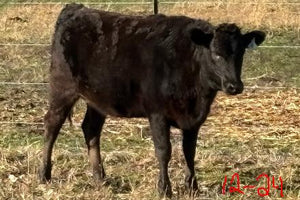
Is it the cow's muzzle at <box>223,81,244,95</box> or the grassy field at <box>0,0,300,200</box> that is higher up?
the cow's muzzle at <box>223,81,244,95</box>

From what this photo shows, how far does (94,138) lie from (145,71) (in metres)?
1.13

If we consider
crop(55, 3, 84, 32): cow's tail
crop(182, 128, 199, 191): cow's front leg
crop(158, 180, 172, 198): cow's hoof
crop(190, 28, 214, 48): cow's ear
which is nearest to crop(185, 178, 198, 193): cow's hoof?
crop(182, 128, 199, 191): cow's front leg

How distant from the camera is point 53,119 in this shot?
6898mm

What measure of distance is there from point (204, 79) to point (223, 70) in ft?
1.10

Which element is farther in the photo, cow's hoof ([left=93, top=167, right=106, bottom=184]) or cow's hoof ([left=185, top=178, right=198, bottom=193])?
cow's hoof ([left=93, top=167, right=106, bottom=184])

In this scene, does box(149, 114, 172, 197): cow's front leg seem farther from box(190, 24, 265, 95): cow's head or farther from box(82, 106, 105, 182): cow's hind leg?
box(82, 106, 105, 182): cow's hind leg

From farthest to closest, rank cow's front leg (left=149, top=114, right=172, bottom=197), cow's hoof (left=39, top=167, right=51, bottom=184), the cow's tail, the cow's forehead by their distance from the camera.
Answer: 1. the cow's tail
2. cow's hoof (left=39, top=167, right=51, bottom=184)
3. cow's front leg (left=149, top=114, right=172, bottom=197)
4. the cow's forehead

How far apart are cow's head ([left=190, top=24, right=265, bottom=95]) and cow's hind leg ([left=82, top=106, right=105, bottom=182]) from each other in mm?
1598

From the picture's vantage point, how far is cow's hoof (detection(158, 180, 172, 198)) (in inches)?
239

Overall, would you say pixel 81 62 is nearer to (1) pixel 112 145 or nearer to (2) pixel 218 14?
(1) pixel 112 145

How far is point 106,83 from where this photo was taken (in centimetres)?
Answer: 642

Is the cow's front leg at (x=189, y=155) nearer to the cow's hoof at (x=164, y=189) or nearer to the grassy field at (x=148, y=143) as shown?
the grassy field at (x=148, y=143)

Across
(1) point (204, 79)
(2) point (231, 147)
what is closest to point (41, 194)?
(1) point (204, 79)

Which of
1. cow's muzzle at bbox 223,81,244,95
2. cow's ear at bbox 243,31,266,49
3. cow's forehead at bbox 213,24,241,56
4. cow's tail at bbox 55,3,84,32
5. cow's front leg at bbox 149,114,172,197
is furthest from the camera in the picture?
cow's tail at bbox 55,3,84,32
